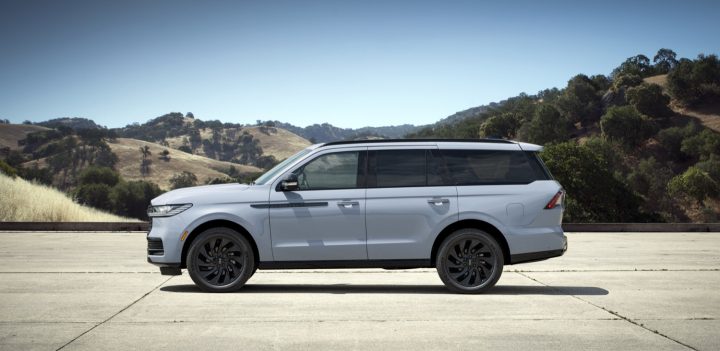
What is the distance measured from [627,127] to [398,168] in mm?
121277

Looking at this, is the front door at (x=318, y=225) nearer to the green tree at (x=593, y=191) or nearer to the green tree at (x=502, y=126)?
the green tree at (x=593, y=191)

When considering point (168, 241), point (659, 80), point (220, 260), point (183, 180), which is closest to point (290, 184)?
point (220, 260)

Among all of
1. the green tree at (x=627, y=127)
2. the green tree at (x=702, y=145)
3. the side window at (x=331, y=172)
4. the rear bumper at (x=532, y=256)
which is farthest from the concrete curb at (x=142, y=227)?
the green tree at (x=627, y=127)

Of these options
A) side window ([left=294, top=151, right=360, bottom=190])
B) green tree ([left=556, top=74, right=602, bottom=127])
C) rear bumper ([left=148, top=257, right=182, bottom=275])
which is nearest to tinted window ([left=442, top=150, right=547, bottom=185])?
side window ([left=294, top=151, right=360, bottom=190])

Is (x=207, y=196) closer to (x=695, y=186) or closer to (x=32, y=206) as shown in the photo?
(x=32, y=206)

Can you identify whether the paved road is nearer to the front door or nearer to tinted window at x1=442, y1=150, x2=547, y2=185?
the front door

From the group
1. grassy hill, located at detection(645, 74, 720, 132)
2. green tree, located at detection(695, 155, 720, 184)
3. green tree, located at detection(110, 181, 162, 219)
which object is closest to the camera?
green tree, located at detection(695, 155, 720, 184)

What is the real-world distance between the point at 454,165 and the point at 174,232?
3.57 m

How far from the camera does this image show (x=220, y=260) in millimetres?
9484

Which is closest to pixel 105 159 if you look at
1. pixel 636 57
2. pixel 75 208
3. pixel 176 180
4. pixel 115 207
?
pixel 176 180

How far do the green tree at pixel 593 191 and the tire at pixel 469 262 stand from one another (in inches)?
2502

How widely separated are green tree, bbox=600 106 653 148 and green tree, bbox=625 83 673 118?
10879mm

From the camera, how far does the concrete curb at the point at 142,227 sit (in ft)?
77.5

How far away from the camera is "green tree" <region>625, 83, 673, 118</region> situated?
134 metres
